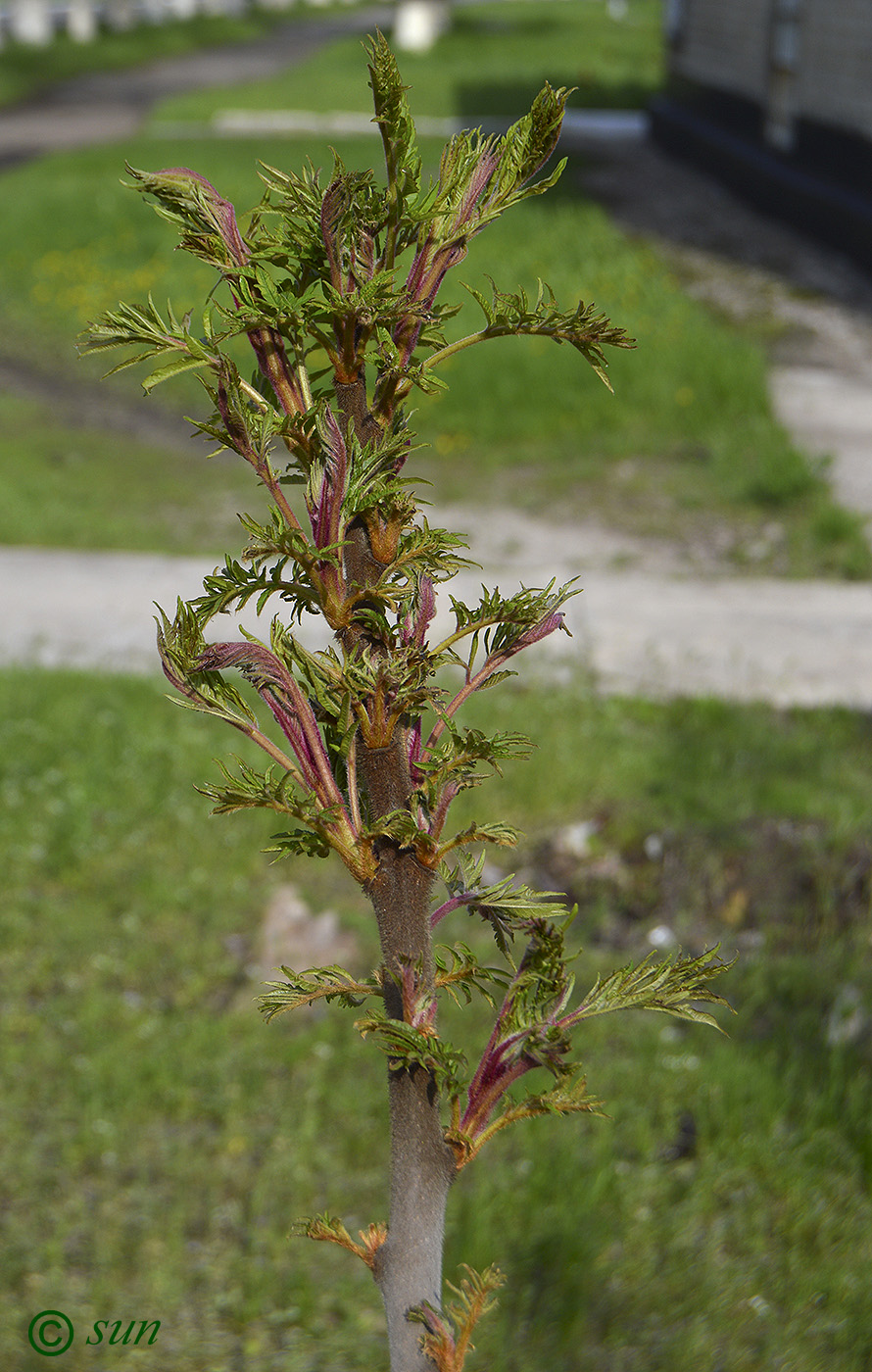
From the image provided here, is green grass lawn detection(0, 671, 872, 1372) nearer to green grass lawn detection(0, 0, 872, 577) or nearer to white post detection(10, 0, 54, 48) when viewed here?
green grass lawn detection(0, 0, 872, 577)

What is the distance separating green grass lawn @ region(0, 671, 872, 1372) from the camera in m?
2.91

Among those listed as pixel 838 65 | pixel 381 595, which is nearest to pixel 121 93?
pixel 838 65

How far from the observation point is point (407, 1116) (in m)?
1.09

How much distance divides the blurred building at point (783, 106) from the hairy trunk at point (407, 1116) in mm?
13845

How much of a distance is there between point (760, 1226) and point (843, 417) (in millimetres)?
8465

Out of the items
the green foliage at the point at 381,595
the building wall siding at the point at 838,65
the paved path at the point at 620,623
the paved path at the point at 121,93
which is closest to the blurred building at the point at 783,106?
the building wall siding at the point at 838,65

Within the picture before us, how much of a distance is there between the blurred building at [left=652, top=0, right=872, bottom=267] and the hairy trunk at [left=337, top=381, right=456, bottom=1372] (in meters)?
13.8

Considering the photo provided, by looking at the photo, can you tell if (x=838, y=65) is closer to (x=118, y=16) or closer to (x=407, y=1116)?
(x=407, y=1116)

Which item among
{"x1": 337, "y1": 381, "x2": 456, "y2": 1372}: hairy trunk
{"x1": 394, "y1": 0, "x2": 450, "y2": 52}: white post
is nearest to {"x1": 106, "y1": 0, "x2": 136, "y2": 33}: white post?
{"x1": 394, "y1": 0, "x2": 450, "y2": 52}: white post

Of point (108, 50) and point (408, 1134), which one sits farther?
point (108, 50)

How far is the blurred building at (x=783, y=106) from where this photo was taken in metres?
14.0

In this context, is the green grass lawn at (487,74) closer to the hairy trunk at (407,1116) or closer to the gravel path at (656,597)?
the gravel path at (656,597)

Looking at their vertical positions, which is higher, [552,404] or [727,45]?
[727,45]

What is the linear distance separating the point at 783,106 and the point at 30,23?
26.0 meters
